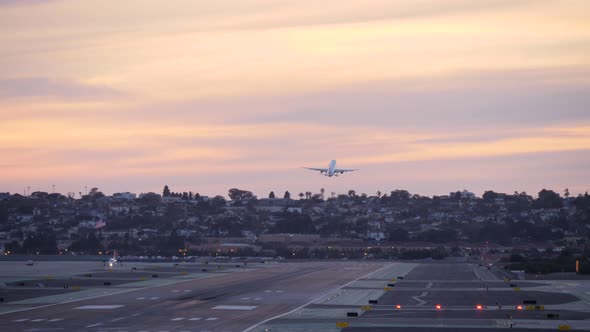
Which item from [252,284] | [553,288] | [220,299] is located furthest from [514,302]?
[252,284]

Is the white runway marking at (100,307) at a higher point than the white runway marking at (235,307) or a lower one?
higher

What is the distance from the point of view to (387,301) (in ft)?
205

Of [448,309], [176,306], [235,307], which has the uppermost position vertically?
[176,306]

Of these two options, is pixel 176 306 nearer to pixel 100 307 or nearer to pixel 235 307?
pixel 235 307

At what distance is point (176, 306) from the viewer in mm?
58062

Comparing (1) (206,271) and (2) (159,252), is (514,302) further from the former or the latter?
(2) (159,252)

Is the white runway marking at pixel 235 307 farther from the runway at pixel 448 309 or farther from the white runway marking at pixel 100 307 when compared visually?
the white runway marking at pixel 100 307

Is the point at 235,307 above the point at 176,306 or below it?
below

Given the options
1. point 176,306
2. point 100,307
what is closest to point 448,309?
point 176,306

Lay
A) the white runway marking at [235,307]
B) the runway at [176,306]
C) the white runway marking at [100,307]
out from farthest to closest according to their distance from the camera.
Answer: the white runway marking at [235,307] → the white runway marking at [100,307] → the runway at [176,306]

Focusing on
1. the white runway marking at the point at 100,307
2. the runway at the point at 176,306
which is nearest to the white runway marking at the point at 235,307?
Answer: the runway at the point at 176,306

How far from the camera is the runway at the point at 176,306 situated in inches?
1877

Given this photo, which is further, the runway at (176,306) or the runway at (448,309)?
the runway at (176,306)

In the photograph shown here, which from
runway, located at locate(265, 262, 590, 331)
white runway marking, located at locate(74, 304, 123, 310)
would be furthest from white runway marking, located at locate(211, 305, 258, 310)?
white runway marking, located at locate(74, 304, 123, 310)
